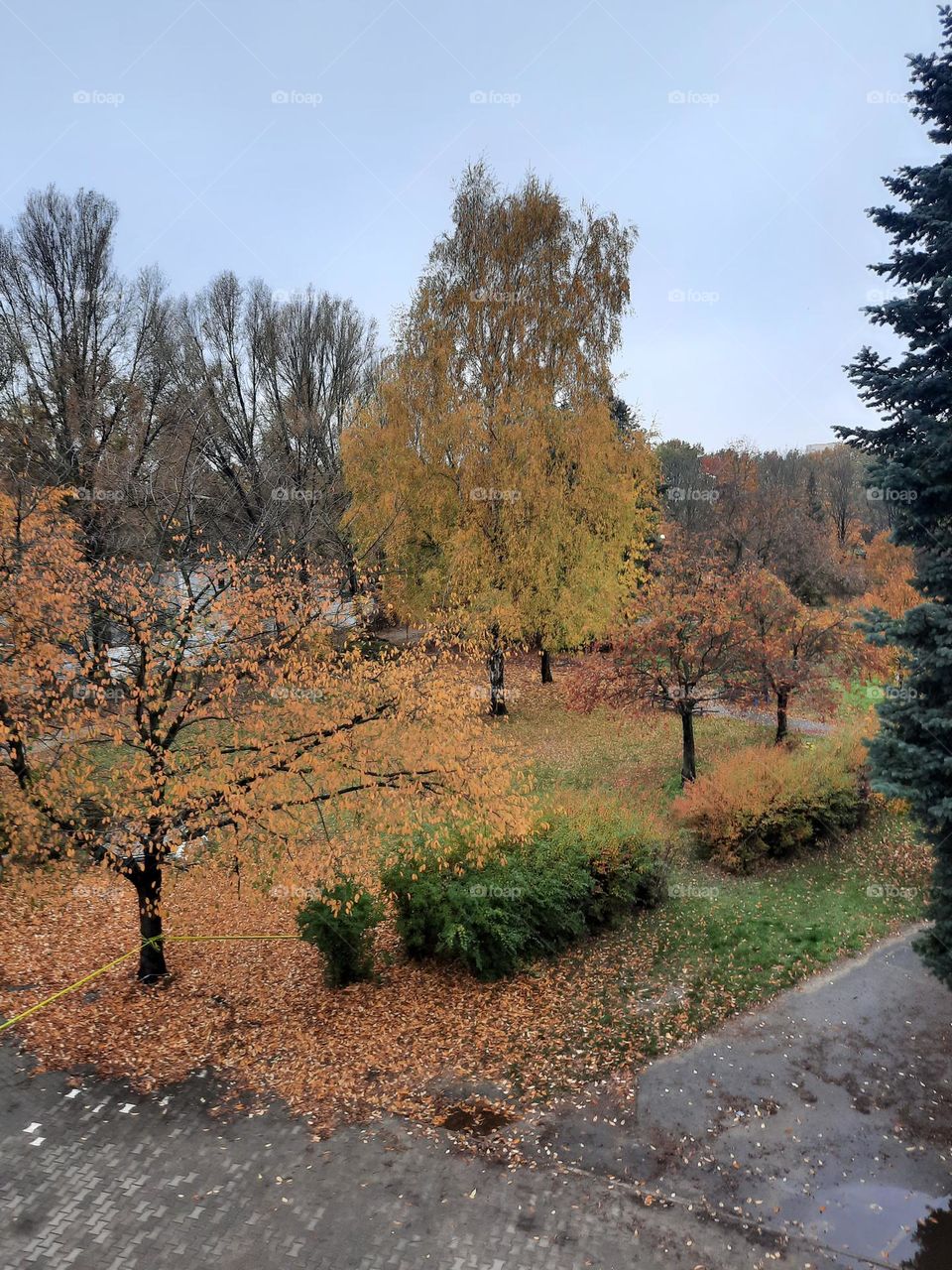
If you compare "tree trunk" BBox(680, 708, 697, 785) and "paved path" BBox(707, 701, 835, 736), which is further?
"paved path" BBox(707, 701, 835, 736)

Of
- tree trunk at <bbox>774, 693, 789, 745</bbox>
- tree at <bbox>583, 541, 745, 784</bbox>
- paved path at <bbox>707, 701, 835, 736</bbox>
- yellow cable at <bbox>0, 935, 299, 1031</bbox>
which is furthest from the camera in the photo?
paved path at <bbox>707, 701, 835, 736</bbox>

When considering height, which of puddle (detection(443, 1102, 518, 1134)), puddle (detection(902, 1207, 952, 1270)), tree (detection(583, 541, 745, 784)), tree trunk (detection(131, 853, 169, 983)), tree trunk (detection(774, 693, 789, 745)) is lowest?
puddle (detection(902, 1207, 952, 1270))

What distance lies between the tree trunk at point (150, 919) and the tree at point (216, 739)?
26 millimetres

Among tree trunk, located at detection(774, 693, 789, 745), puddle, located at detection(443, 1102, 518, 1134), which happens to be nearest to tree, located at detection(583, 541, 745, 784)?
tree trunk, located at detection(774, 693, 789, 745)

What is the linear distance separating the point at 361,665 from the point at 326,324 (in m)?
29.7

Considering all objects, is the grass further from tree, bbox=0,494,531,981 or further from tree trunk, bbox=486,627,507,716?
tree trunk, bbox=486,627,507,716

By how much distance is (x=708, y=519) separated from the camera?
45.6 meters

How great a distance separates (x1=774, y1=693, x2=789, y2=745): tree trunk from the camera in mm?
19500

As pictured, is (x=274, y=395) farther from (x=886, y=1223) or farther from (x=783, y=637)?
(x=886, y=1223)

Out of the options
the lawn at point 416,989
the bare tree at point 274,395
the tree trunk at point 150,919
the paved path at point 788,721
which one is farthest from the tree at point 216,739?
the bare tree at point 274,395

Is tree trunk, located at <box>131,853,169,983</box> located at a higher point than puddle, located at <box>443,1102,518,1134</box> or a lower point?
higher

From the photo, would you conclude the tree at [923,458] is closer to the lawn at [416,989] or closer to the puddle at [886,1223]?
Answer: the puddle at [886,1223]

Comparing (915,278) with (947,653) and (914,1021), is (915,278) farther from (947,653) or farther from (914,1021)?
(914,1021)

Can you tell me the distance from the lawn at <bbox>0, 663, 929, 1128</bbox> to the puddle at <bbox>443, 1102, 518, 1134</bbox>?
0.20 metres
